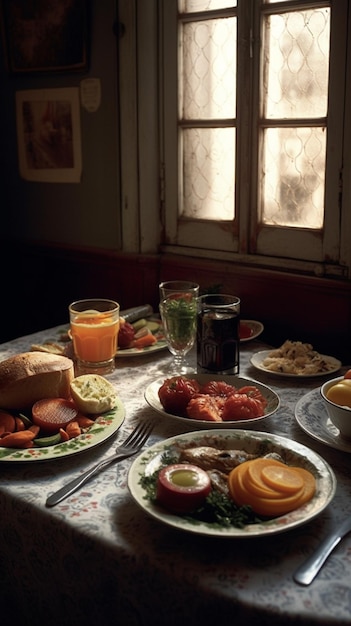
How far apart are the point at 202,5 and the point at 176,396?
1428 millimetres

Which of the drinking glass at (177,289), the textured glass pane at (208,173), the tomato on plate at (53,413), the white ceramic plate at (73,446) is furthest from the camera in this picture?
the textured glass pane at (208,173)

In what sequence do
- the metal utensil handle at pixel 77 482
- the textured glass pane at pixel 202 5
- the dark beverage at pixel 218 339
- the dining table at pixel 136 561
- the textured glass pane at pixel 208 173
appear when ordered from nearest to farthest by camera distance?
the dining table at pixel 136 561 → the metal utensil handle at pixel 77 482 → the dark beverage at pixel 218 339 → the textured glass pane at pixel 202 5 → the textured glass pane at pixel 208 173

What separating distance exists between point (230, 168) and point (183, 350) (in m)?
0.75

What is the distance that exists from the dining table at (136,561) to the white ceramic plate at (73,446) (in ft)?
0.05

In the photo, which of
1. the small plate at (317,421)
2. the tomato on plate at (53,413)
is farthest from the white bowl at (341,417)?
the tomato on plate at (53,413)

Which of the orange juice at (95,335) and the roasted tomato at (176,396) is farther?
the orange juice at (95,335)

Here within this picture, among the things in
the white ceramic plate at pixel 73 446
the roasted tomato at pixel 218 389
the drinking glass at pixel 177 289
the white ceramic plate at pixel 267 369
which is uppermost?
the drinking glass at pixel 177 289

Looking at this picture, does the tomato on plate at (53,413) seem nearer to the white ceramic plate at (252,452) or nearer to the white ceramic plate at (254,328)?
the white ceramic plate at (252,452)

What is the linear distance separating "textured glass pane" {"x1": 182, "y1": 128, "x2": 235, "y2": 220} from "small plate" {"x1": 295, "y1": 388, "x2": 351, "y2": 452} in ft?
3.18

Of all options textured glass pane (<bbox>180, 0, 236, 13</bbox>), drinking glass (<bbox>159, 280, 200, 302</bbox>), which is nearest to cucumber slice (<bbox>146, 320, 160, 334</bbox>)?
drinking glass (<bbox>159, 280, 200, 302</bbox>)

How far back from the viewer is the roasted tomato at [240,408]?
1.42 m

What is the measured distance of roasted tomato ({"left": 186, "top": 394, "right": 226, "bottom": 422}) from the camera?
4.64 ft

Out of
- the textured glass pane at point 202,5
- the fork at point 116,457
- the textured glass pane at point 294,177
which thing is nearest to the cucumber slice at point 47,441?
the fork at point 116,457

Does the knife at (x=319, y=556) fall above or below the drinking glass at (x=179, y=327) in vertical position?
below
